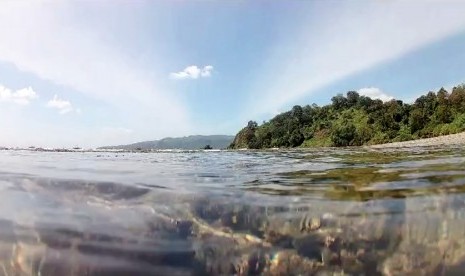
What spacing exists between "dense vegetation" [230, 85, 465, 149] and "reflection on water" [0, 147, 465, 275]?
55616 millimetres

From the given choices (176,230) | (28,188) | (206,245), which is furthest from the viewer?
(28,188)

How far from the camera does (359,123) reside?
8612 centimetres

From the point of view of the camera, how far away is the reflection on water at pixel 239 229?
13.1 feet

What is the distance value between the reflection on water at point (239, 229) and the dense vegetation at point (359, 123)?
5562cm

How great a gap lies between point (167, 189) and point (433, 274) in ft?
12.3

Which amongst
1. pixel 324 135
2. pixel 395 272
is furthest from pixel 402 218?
pixel 324 135

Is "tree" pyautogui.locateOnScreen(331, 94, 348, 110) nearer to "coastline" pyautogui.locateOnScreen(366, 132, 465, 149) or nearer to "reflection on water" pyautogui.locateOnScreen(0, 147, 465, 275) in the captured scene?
"coastline" pyautogui.locateOnScreen(366, 132, 465, 149)

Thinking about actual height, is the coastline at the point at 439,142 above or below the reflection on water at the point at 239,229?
above

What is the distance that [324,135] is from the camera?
9269cm

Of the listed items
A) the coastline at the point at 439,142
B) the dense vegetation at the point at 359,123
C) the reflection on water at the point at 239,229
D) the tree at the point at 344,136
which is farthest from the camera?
the tree at the point at 344,136

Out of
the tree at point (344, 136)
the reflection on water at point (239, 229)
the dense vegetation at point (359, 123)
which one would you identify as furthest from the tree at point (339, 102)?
the reflection on water at point (239, 229)

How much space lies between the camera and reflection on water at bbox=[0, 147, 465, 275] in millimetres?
4008

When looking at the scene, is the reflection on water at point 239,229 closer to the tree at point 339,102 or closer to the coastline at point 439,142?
the coastline at point 439,142

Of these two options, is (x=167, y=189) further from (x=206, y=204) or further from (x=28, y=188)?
(x=28, y=188)
